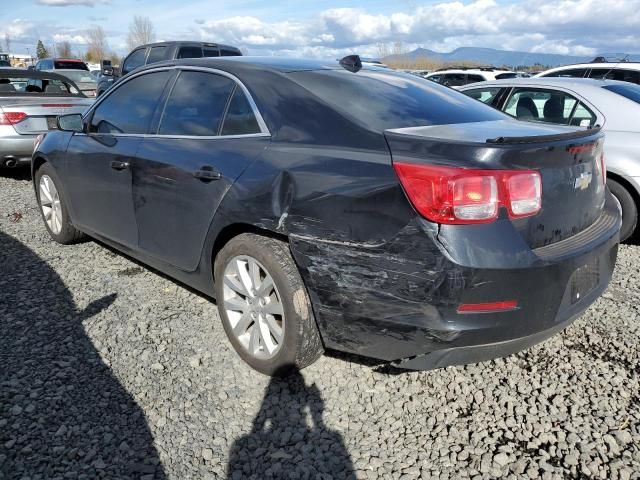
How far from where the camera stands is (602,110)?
499cm

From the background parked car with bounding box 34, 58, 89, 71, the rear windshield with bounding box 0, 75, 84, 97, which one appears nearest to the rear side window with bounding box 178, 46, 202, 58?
the rear windshield with bounding box 0, 75, 84, 97

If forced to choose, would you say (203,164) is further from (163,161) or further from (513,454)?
(513,454)

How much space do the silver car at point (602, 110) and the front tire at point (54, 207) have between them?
154 inches

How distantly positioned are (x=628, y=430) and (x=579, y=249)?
856 millimetres

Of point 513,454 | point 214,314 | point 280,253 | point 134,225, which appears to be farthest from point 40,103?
point 513,454

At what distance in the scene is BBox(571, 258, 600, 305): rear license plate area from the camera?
246cm

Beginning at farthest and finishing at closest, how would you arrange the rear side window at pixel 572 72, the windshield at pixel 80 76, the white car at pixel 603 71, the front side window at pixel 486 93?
the windshield at pixel 80 76 < the rear side window at pixel 572 72 < the white car at pixel 603 71 < the front side window at pixel 486 93

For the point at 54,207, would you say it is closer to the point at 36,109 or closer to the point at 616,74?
the point at 36,109

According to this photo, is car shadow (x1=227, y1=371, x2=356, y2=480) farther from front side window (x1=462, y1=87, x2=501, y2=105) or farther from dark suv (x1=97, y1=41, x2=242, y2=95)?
dark suv (x1=97, y1=41, x2=242, y2=95)

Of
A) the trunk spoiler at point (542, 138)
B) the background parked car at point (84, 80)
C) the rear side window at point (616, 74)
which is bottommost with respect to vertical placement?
the background parked car at point (84, 80)

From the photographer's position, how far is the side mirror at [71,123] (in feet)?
13.9

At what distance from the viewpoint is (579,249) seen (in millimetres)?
2455

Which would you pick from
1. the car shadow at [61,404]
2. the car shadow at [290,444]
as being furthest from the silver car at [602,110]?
the car shadow at [61,404]

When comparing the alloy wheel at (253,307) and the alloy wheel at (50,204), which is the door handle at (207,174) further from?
the alloy wheel at (50,204)
